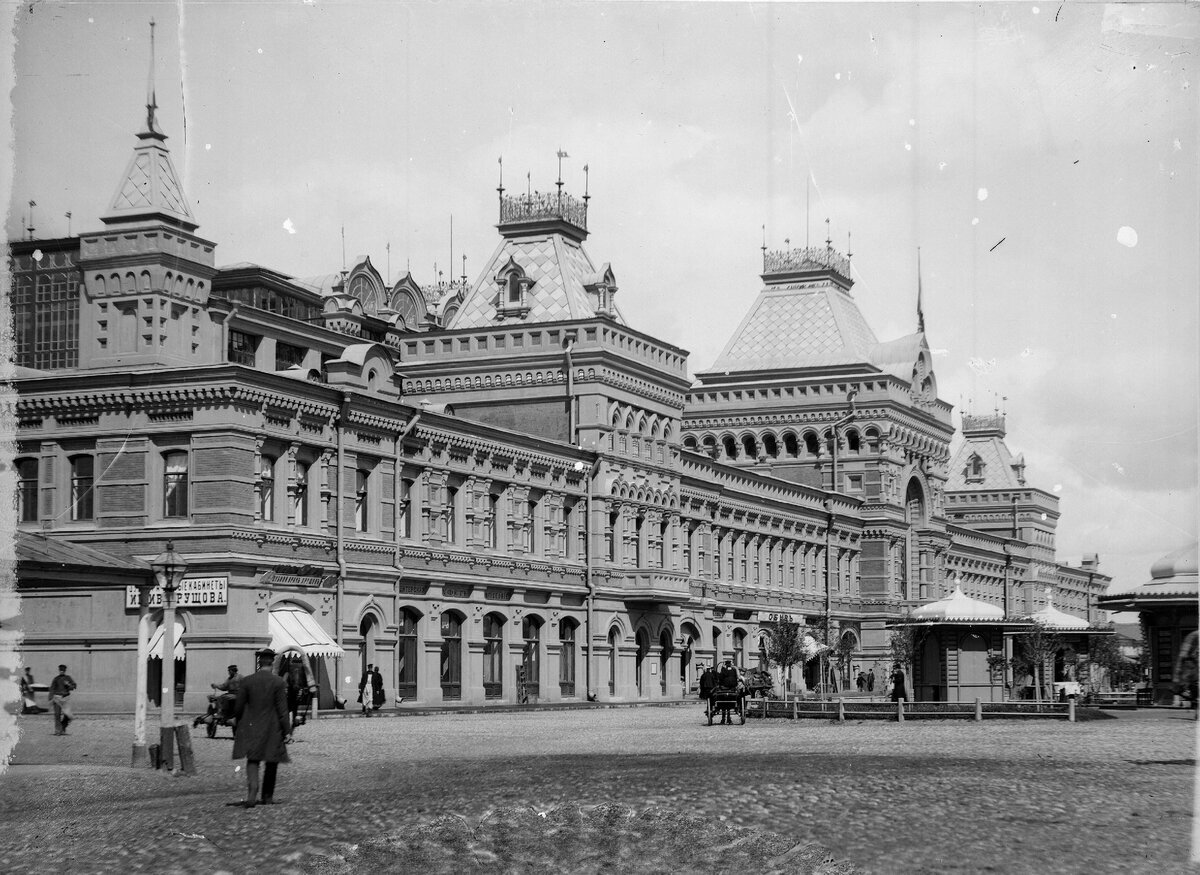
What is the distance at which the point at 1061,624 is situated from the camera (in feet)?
206

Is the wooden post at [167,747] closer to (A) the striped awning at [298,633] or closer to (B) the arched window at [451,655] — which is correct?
(A) the striped awning at [298,633]

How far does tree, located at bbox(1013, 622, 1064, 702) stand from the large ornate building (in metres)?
5.07

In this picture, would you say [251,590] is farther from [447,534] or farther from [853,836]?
[853,836]

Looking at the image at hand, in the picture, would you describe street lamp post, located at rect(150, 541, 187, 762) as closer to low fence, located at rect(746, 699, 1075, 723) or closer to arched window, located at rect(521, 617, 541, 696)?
low fence, located at rect(746, 699, 1075, 723)

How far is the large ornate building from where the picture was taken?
44.3 metres

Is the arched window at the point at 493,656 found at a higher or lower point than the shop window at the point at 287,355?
lower

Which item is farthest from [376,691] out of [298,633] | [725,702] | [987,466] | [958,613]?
[987,466]

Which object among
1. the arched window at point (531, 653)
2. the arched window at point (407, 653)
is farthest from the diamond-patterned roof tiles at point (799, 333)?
the arched window at point (407, 653)

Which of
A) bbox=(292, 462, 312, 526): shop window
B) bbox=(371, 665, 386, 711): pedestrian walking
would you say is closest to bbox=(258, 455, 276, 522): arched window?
bbox=(292, 462, 312, 526): shop window

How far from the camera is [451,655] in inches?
2133

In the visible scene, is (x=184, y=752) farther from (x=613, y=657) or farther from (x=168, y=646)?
(x=613, y=657)

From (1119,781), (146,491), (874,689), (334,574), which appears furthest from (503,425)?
(1119,781)

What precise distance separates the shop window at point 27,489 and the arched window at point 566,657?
66.3ft

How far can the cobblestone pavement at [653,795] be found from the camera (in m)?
15.9
